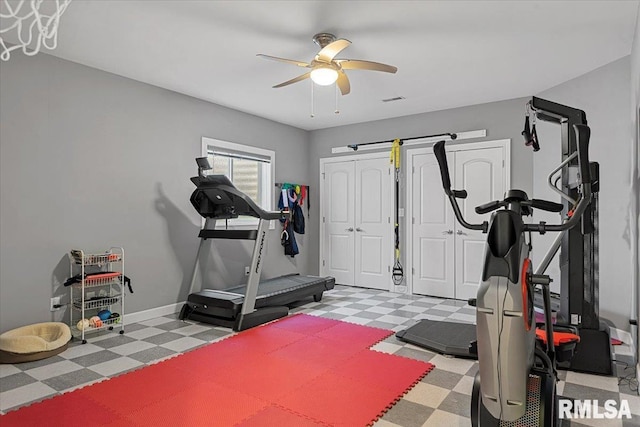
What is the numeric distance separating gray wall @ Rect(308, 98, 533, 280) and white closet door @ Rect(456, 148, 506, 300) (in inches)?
7.9

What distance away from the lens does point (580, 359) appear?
10.1 feet

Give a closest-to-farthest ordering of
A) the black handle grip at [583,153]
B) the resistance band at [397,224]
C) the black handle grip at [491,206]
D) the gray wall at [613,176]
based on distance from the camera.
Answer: the black handle grip at [583,153] < the black handle grip at [491,206] < the gray wall at [613,176] < the resistance band at [397,224]

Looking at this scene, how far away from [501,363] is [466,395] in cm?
106

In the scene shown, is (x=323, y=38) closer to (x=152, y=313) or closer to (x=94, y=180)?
(x=94, y=180)

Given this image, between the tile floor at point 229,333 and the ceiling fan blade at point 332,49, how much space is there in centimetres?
261

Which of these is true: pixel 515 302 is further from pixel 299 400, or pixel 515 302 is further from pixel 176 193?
pixel 176 193

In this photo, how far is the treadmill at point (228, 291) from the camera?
14.3 feet

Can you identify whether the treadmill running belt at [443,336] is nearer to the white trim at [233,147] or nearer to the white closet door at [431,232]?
the white closet door at [431,232]

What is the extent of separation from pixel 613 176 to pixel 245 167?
4.68 meters

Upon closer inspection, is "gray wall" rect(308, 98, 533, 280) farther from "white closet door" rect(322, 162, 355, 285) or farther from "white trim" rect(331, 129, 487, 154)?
"white closet door" rect(322, 162, 355, 285)

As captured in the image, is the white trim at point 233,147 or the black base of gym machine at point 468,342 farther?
the white trim at point 233,147

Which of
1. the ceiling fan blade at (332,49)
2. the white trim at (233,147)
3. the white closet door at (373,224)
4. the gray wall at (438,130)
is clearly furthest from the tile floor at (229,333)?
the ceiling fan blade at (332,49)

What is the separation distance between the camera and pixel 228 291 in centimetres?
507

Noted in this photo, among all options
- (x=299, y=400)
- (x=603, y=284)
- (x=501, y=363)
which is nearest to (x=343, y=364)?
(x=299, y=400)
